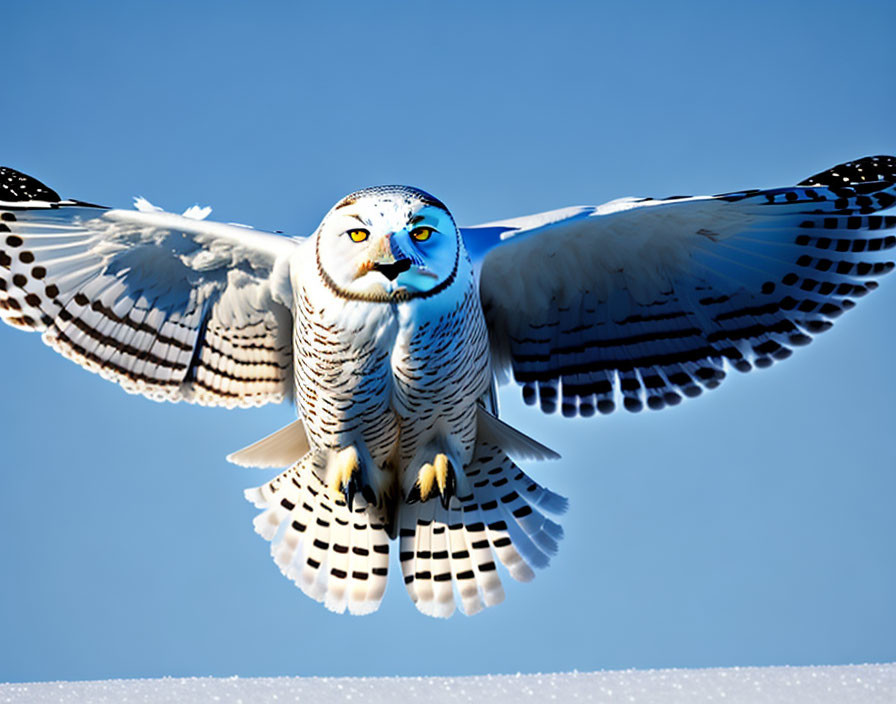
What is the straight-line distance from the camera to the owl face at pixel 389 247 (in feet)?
14.0

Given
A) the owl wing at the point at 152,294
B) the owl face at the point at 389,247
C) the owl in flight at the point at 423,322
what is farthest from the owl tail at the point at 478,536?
the owl face at the point at 389,247

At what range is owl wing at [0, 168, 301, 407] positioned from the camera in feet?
16.0

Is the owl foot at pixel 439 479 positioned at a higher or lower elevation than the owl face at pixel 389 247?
lower

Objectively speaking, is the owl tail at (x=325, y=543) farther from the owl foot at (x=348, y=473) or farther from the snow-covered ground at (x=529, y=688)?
the snow-covered ground at (x=529, y=688)

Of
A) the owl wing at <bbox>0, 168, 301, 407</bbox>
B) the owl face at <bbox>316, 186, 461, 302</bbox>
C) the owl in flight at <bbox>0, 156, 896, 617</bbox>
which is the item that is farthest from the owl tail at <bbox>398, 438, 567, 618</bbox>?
the owl face at <bbox>316, 186, 461, 302</bbox>

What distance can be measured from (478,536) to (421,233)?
1.75 m

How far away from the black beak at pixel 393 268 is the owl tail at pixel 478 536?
4.26 ft

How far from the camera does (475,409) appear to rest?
16.4ft

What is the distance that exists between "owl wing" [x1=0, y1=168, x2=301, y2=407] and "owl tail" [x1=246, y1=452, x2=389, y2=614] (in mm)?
484

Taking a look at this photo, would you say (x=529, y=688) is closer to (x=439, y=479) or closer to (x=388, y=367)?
(x=439, y=479)

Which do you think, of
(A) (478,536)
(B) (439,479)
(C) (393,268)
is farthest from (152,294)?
(A) (478,536)

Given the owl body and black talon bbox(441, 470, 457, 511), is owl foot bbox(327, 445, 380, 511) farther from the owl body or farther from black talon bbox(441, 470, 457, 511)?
black talon bbox(441, 470, 457, 511)

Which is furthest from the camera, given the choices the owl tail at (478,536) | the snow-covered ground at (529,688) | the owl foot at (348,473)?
the owl tail at (478,536)

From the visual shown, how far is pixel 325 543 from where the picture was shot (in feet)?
17.9
